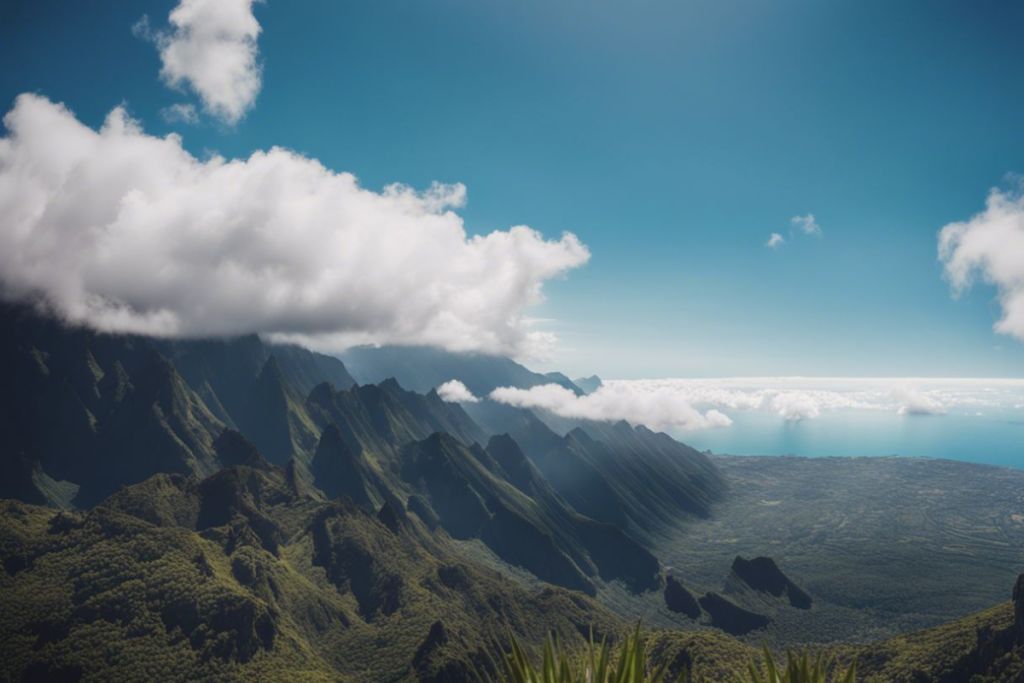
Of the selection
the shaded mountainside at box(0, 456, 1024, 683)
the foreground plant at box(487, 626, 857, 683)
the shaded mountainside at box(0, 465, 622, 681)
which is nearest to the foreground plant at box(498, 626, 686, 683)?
the foreground plant at box(487, 626, 857, 683)

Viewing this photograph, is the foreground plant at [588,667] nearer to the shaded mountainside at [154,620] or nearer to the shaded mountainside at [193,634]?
the shaded mountainside at [193,634]

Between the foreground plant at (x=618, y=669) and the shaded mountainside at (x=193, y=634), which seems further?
the shaded mountainside at (x=193, y=634)

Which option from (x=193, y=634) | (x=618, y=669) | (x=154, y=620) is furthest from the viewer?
(x=154, y=620)

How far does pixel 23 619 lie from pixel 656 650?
173203mm

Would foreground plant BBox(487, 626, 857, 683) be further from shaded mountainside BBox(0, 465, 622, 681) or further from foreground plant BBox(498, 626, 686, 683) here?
shaded mountainside BBox(0, 465, 622, 681)

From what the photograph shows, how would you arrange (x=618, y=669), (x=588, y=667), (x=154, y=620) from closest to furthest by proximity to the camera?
(x=618, y=669) → (x=588, y=667) → (x=154, y=620)

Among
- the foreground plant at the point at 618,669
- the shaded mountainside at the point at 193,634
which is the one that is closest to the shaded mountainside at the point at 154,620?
the shaded mountainside at the point at 193,634

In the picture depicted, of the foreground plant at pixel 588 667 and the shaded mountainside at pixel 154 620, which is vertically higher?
the foreground plant at pixel 588 667

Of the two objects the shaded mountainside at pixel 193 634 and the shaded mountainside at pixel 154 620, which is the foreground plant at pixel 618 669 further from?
the shaded mountainside at pixel 154 620

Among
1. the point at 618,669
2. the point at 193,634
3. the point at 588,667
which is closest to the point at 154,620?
the point at 193,634

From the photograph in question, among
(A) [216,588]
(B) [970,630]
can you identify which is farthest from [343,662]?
(B) [970,630]

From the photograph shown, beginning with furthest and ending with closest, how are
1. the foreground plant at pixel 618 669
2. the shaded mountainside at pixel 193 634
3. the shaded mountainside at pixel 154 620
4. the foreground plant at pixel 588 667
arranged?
the shaded mountainside at pixel 154 620
the shaded mountainside at pixel 193 634
the foreground plant at pixel 588 667
the foreground plant at pixel 618 669

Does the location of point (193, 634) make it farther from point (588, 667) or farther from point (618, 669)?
point (618, 669)

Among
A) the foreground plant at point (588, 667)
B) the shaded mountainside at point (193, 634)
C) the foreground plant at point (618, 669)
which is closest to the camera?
the foreground plant at point (618, 669)
